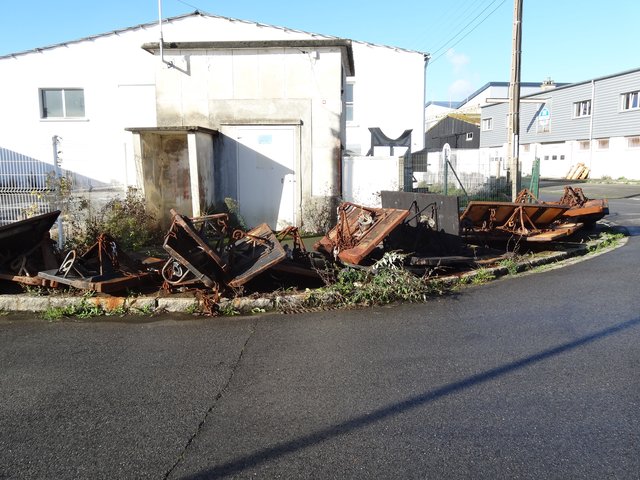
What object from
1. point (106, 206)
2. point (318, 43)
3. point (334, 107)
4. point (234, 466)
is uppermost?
point (318, 43)

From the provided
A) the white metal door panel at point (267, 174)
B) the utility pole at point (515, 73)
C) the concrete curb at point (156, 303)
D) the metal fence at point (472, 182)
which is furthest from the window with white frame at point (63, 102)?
the concrete curb at point (156, 303)

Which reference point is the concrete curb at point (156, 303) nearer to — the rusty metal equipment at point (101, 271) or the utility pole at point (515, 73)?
the rusty metal equipment at point (101, 271)

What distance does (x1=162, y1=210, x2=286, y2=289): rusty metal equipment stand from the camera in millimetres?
6625

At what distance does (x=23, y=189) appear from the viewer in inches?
386

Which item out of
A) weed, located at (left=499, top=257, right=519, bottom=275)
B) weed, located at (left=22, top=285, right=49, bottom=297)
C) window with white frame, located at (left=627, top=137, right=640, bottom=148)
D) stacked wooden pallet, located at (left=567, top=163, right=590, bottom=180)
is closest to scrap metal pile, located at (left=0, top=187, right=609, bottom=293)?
weed, located at (left=22, top=285, right=49, bottom=297)

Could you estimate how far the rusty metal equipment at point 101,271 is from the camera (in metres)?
6.70

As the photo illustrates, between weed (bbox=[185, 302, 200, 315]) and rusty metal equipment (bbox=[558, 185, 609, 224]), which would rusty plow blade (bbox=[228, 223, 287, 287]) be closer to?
weed (bbox=[185, 302, 200, 315])

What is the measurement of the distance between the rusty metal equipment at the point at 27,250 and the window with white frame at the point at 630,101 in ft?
113

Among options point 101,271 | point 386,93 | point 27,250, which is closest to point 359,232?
point 101,271

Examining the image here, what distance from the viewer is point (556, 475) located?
3.06 metres

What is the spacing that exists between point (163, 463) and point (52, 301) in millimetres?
4234

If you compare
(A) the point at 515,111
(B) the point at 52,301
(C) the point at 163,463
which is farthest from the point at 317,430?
(A) the point at 515,111

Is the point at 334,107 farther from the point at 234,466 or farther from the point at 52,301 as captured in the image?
the point at 234,466

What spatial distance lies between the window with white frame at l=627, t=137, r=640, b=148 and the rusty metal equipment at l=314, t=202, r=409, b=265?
30490mm
